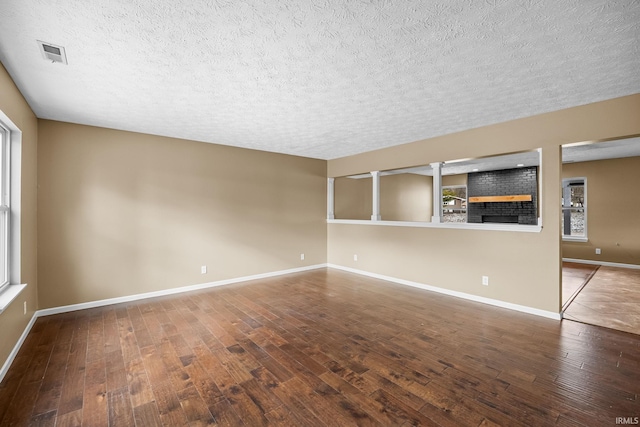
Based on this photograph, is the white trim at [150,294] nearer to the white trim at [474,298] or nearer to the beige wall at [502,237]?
the white trim at [474,298]

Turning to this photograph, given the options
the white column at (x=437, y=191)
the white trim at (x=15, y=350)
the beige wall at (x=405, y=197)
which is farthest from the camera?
the beige wall at (x=405, y=197)

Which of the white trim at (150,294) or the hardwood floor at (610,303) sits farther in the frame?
the white trim at (150,294)

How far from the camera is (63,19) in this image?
1717 millimetres

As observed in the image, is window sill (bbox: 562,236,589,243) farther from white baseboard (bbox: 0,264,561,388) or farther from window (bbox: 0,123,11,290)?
window (bbox: 0,123,11,290)

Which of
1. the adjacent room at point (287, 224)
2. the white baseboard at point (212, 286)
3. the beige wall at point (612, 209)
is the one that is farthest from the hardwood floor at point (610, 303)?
the beige wall at point (612, 209)

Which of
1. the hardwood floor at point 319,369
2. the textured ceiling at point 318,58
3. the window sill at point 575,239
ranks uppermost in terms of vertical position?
the textured ceiling at point 318,58

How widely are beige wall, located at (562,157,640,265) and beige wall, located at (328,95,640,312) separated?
16.0ft

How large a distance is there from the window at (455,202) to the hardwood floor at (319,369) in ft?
19.7

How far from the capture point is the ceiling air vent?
197 cm

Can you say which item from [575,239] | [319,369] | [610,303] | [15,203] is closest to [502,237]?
[610,303]

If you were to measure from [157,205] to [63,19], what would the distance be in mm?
2960

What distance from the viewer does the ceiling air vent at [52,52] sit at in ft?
6.48

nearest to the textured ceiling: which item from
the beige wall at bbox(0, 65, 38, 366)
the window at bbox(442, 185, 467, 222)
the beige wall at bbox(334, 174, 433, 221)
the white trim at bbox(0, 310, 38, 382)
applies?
the beige wall at bbox(0, 65, 38, 366)

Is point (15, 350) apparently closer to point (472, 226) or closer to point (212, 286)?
point (212, 286)
